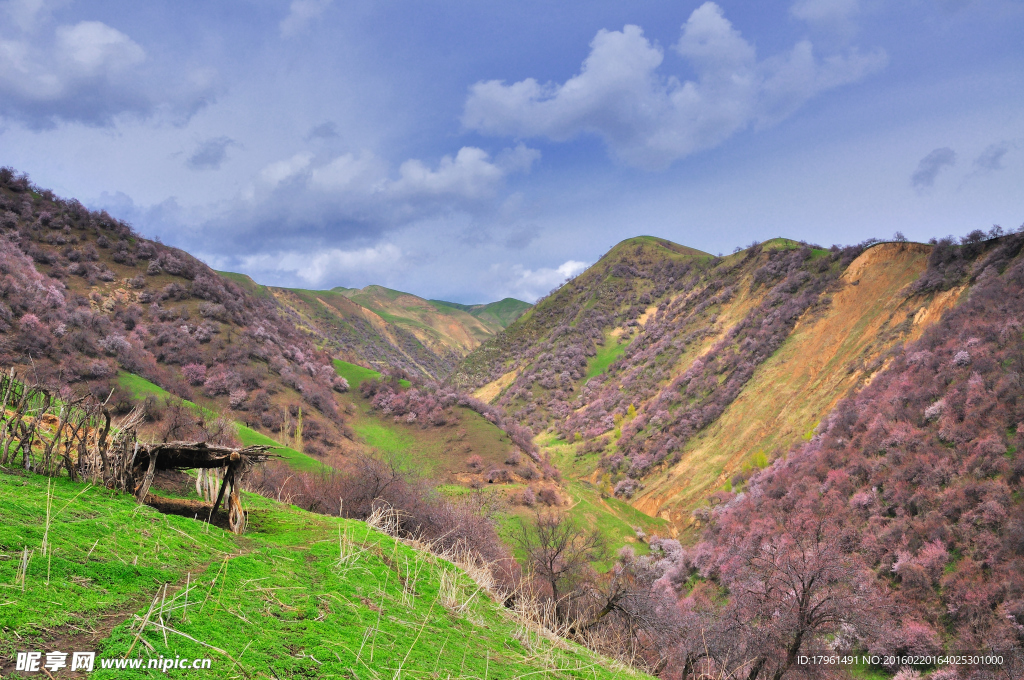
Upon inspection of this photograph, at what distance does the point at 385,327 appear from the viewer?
134 metres

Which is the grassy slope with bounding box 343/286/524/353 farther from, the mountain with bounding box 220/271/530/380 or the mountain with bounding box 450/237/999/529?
the mountain with bounding box 450/237/999/529

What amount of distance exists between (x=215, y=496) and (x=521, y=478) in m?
26.4

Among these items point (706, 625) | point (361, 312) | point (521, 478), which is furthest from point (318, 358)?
point (361, 312)

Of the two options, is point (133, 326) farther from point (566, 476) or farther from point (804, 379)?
point (804, 379)

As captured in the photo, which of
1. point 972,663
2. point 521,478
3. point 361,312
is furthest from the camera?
point 361,312

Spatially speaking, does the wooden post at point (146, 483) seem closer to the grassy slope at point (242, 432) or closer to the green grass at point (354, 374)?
the grassy slope at point (242, 432)

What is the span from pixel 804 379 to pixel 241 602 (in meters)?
36.8

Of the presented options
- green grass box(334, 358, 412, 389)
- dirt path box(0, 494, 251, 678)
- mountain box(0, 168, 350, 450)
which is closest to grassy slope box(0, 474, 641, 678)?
dirt path box(0, 494, 251, 678)

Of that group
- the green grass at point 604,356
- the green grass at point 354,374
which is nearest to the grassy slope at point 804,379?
the green grass at point 354,374

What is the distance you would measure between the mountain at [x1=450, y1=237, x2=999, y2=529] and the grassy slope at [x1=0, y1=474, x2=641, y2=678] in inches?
997

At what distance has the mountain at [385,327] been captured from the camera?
99.8m

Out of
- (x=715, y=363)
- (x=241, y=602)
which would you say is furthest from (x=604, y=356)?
(x=241, y=602)

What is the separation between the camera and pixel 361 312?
134 meters

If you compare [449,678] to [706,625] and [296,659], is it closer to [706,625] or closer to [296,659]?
[296,659]
